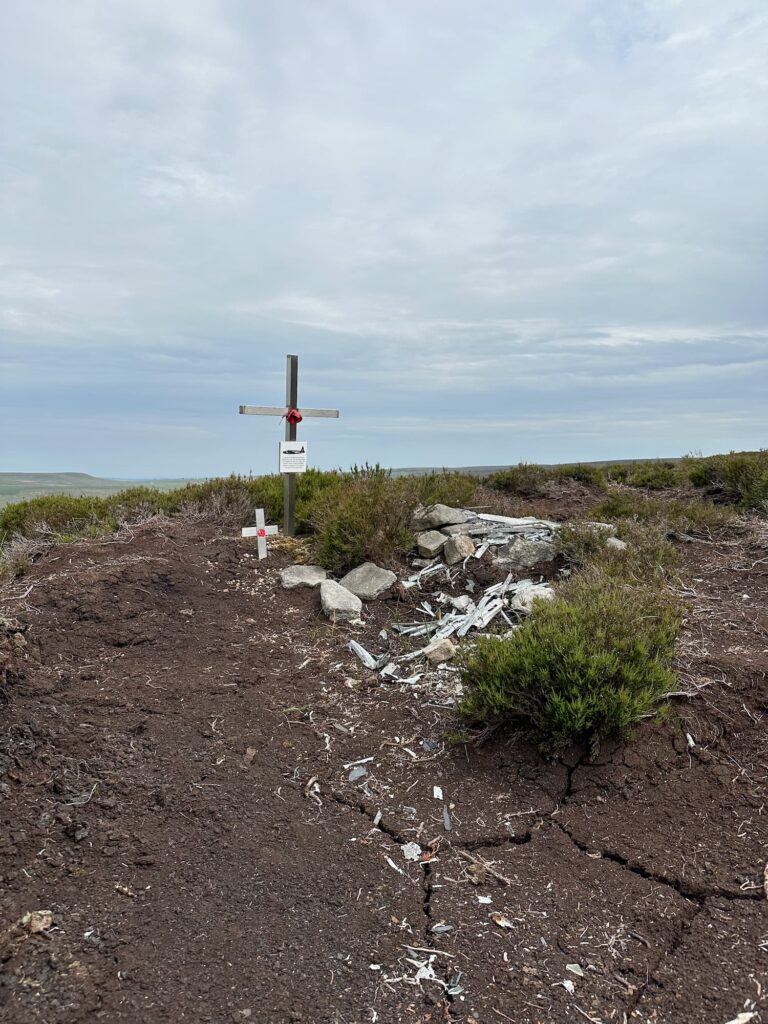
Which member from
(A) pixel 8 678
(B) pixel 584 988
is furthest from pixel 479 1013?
(A) pixel 8 678

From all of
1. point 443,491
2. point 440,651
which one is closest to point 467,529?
point 443,491

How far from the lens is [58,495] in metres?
12.1

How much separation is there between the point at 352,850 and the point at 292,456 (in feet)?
18.1

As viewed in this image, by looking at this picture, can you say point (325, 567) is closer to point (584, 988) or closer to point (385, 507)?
point (385, 507)

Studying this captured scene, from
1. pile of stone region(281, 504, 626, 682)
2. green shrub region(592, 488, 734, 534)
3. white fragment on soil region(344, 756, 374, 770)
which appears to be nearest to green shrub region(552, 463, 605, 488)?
green shrub region(592, 488, 734, 534)

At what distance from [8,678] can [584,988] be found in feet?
13.4

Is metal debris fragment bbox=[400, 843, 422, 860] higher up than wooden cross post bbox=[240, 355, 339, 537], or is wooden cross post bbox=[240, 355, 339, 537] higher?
wooden cross post bbox=[240, 355, 339, 537]

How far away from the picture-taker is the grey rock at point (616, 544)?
731 centimetres

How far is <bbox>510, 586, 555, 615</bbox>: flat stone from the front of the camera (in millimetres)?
6348

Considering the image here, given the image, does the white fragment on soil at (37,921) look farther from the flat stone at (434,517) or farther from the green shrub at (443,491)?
the green shrub at (443,491)

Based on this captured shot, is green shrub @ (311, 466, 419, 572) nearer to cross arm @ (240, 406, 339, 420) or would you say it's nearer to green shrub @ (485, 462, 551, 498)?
cross arm @ (240, 406, 339, 420)

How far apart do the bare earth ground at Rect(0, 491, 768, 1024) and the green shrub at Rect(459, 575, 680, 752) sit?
219 millimetres

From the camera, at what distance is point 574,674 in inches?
166

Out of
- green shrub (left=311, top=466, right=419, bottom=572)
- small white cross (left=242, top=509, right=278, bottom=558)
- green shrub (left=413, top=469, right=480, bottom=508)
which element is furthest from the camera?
green shrub (left=413, top=469, right=480, bottom=508)
